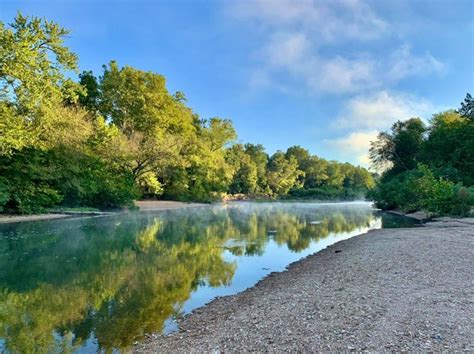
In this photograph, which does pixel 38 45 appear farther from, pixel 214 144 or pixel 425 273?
pixel 214 144

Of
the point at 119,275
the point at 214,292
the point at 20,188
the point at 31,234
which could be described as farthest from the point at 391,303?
the point at 20,188

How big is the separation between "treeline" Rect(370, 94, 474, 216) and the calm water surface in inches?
484

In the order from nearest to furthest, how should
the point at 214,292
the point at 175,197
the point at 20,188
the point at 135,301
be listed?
the point at 135,301
the point at 214,292
the point at 20,188
the point at 175,197

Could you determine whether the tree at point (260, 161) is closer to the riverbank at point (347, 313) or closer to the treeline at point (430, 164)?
the treeline at point (430, 164)

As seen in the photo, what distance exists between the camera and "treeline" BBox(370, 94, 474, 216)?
86.4ft

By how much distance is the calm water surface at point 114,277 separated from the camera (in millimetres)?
6094

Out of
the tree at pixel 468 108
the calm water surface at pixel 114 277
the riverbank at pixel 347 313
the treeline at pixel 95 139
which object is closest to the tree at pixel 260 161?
the treeline at pixel 95 139

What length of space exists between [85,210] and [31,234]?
14479mm

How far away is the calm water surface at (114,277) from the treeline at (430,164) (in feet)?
40.4

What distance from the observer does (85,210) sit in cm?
3228

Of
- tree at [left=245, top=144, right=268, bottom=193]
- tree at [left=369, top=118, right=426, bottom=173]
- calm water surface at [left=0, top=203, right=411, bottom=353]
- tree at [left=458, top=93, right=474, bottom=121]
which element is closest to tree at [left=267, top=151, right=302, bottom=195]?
tree at [left=245, top=144, right=268, bottom=193]

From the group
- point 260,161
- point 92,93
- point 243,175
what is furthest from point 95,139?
point 260,161

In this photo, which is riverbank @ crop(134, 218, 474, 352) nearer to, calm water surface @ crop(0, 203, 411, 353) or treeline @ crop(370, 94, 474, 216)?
calm water surface @ crop(0, 203, 411, 353)

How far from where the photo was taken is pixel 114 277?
993 centimetres
